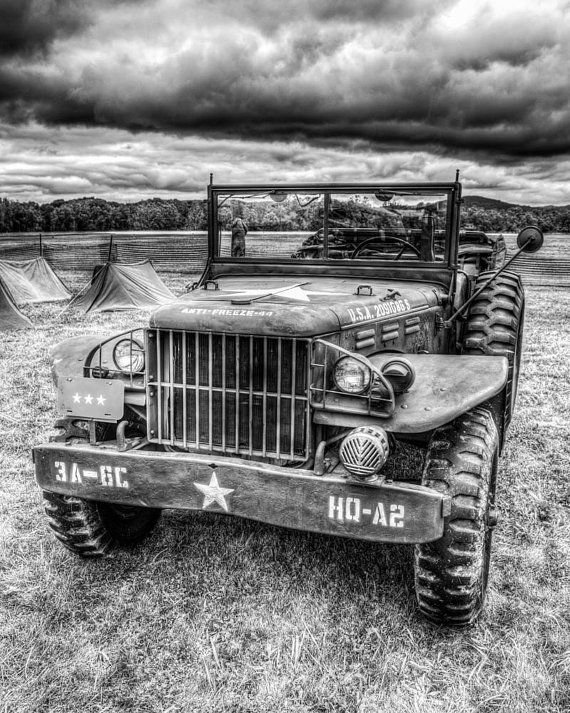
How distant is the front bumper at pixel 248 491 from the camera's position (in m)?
2.80

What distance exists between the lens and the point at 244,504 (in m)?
2.98

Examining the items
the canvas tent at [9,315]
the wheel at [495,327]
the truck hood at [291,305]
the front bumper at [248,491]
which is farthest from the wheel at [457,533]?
the canvas tent at [9,315]

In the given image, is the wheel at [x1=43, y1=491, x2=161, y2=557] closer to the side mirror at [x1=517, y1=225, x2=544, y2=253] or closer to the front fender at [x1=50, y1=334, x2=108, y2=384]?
the front fender at [x1=50, y1=334, x2=108, y2=384]

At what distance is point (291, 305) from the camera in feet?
11.2

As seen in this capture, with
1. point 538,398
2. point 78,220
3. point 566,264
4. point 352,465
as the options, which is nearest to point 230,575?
point 352,465

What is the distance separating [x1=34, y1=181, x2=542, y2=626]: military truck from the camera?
289cm

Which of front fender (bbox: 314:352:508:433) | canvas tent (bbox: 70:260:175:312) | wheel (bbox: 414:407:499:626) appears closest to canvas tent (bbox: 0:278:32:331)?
canvas tent (bbox: 70:260:175:312)

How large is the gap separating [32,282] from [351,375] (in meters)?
14.6

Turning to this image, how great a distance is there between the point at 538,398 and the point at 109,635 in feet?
17.2

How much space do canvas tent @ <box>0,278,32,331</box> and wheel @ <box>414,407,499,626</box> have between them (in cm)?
1027

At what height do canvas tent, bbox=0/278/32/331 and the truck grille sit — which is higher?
the truck grille

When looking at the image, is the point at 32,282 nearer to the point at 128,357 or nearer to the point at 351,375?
the point at 128,357

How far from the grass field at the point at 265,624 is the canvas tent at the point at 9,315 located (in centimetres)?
773

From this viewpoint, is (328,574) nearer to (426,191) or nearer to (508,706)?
(508,706)
